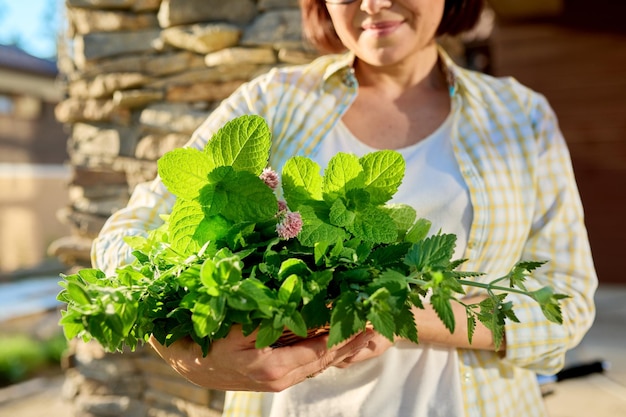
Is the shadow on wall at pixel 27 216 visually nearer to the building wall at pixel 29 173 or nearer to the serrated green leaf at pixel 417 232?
the building wall at pixel 29 173

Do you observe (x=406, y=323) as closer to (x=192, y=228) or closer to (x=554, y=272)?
(x=192, y=228)

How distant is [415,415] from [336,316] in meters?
0.52

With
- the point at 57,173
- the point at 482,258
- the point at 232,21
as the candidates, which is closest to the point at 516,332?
the point at 482,258

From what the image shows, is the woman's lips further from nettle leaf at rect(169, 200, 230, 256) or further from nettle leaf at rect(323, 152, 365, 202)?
nettle leaf at rect(169, 200, 230, 256)

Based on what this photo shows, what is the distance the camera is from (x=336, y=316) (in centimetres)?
84

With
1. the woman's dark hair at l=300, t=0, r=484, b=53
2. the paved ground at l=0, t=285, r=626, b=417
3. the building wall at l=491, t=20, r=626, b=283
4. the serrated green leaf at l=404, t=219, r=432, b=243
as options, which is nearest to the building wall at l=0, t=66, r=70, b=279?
the paved ground at l=0, t=285, r=626, b=417

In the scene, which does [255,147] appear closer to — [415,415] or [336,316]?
[336,316]

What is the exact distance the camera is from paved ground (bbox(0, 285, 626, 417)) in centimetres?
305

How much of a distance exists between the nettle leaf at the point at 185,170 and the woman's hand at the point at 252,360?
0.20m

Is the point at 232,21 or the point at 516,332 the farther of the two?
the point at 232,21

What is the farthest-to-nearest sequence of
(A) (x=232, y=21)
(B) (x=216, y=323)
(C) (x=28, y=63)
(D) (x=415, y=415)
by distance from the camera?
(C) (x=28, y=63), (A) (x=232, y=21), (D) (x=415, y=415), (B) (x=216, y=323)

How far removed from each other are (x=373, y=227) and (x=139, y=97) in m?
1.94

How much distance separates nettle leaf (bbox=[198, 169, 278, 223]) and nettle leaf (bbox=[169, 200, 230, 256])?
0.05 feet

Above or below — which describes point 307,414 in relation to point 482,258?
below
